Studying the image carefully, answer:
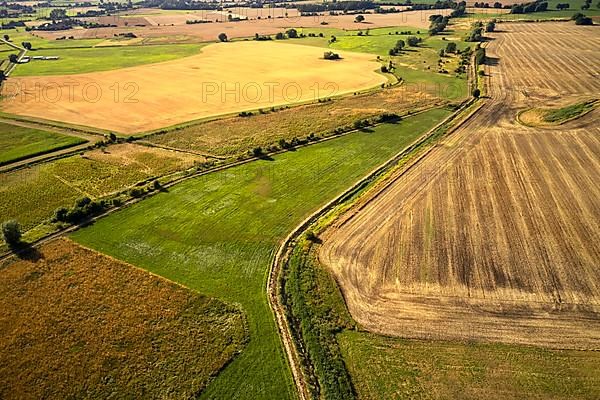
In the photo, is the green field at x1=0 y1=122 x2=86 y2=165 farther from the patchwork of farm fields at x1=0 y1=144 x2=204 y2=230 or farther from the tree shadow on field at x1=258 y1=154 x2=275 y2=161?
the tree shadow on field at x1=258 y1=154 x2=275 y2=161

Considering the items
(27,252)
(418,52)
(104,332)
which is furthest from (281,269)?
(418,52)

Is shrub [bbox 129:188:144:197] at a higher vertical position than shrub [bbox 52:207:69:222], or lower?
higher

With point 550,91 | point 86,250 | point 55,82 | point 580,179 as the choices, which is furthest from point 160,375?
point 55,82

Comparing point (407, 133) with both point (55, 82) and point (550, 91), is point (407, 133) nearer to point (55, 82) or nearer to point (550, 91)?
point (550, 91)

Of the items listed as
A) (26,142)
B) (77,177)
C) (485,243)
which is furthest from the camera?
(26,142)

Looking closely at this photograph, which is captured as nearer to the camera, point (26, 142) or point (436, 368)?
point (436, 368)

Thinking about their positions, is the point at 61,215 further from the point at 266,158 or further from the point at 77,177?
the point at 266,158

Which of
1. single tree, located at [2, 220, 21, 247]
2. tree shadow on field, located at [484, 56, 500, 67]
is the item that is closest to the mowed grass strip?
single tree, located at [2, 220, 21, 247]
